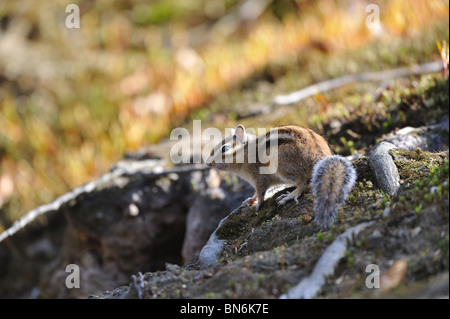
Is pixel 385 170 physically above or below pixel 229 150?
below

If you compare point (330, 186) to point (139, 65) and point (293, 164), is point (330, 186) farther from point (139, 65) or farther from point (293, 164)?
point (139, 65)

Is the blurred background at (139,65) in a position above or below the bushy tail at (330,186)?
above

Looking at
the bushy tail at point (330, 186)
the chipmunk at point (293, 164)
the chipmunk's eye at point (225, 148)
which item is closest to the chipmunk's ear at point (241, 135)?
the chipmunk at point (293, 164)

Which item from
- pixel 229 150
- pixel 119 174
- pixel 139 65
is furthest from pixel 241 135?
pixel 139 65

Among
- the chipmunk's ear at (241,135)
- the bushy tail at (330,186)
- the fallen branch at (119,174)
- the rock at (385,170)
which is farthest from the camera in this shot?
the fallen branch at (119,174)

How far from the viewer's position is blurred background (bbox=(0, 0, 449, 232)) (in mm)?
9109

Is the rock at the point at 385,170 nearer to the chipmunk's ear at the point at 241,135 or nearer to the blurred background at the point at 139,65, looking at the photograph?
the chipmunk's ear at the point at 241,135

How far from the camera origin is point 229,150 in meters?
5.46

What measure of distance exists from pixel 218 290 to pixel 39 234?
6288mm

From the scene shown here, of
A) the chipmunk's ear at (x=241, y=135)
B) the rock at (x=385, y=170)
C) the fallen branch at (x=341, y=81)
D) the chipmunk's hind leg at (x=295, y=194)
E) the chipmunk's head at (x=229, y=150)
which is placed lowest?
the chipmunk's hind leg at (x=295, y=194)

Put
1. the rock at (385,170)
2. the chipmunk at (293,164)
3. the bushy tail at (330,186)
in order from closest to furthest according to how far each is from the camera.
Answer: the bushy tail at (330,186) → the chipmunk at (293,164) → the rock at (385,170)

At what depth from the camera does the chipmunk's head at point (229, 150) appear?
544 centimetres

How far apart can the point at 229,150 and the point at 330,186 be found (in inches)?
61.0

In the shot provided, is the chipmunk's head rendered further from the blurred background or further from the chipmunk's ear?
→ the blurred background
